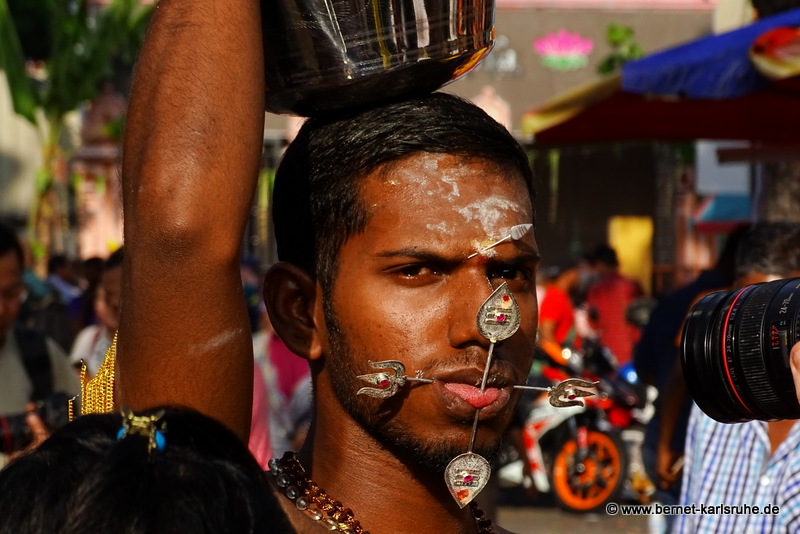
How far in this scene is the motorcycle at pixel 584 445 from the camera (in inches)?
380

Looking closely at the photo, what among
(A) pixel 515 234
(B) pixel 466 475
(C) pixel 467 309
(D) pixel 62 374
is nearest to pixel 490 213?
(A) pixel 515 234

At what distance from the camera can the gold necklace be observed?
1.83 metres

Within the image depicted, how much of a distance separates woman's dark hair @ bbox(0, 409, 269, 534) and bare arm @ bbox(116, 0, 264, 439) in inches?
9.6

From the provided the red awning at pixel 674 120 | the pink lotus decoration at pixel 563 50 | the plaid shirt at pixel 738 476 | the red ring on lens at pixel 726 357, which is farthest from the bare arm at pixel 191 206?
the pink lotus decoration at pixel 563 50

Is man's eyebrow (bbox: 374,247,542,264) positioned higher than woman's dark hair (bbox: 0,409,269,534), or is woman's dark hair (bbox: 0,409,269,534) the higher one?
man's eyebrow (bbox: 374,247,542,264)

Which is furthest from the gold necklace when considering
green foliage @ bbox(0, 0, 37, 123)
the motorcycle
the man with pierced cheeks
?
green foliage @ bbox(0, 0, 37, 123)

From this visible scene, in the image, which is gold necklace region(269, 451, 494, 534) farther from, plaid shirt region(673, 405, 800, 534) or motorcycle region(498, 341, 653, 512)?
motorcycle region(498, 341, 653, 512)

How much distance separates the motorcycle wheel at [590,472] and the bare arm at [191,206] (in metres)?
8.37

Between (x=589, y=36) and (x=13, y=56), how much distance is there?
40.7 ft

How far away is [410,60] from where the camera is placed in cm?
175

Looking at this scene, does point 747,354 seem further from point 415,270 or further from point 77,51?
point 77,51

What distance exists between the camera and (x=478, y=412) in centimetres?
173

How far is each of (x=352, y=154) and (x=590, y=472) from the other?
8.29 meters

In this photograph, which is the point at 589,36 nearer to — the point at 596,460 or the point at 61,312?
the point at 596,460
